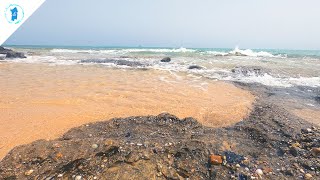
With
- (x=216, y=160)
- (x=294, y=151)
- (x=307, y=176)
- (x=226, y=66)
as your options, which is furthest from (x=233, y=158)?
(x=226, y=66)

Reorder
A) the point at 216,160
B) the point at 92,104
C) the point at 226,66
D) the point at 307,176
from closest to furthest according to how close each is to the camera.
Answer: the point at 307,176, the point at 216,160, the point at 92,104, the point at 226,66

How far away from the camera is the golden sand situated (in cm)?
400

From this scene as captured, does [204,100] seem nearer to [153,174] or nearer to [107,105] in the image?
[107,105]

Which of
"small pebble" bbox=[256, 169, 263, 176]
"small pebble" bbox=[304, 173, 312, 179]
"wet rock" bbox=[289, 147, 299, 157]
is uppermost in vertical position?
"wet rock" bbox=[289, 147, 299, 157]

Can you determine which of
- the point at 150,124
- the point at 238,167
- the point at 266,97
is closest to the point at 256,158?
the point at 238,167

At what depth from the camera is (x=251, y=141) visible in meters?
3.74

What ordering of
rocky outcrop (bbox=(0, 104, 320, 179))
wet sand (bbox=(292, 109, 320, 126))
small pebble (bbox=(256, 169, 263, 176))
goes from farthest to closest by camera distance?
wet sand (bbox=(292, 109, 320, 126)) < small pebble (bbox=(256, 169, 263, 176)) < rocky outcrop (bbox=(0, 104, 320, 179))

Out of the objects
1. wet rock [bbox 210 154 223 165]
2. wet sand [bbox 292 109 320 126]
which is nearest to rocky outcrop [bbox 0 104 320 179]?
wet rock [bbox 210 154 223 165]

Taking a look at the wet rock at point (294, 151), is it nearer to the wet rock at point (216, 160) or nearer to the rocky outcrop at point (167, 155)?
the rocky outcrop at point (167, 155)

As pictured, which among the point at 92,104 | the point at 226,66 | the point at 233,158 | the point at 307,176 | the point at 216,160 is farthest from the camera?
the point at 226,66

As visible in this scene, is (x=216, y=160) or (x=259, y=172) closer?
(x=259, y=172)

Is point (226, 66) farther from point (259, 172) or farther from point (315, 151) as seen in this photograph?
point (259, 172)

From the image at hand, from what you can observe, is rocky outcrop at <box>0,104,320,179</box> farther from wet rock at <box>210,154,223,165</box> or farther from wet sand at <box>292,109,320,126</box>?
wet sand at <box>292,109,320,126</box>

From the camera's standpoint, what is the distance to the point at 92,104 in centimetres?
541
